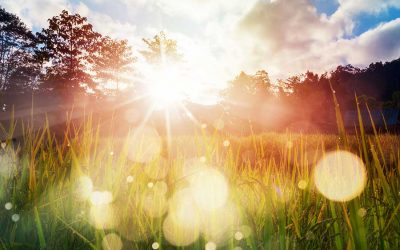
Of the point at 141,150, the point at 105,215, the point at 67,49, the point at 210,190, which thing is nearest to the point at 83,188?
the point at 105,215

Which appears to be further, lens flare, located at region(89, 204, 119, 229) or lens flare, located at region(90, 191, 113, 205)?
lens flare, located at region(90, 191, 113, 205)

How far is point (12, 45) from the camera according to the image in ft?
122

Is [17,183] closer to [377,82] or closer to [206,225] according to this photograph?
[206,225]

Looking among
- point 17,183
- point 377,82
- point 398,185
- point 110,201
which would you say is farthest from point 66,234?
point 377,82

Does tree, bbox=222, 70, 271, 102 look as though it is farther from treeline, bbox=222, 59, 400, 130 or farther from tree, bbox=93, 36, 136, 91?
tree, bbox=93, 36, 136, 91

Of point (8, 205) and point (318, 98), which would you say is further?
point (318, 98)

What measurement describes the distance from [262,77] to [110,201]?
202 feet

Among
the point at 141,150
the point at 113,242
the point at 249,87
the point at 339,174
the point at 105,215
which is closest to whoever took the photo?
the point at 113,242

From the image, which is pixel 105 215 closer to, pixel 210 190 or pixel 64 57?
pixel 210 190

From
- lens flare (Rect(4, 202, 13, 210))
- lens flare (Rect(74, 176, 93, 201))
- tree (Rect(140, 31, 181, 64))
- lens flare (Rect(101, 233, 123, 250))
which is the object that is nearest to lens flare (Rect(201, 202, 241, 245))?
lens flare (Rect(101, 233, 123, 250))

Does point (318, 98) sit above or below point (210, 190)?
above

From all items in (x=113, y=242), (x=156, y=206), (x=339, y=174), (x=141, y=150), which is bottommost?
(x=113, y=242)

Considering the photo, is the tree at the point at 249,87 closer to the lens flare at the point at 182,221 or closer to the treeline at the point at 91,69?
the treeline at the point at 91,69

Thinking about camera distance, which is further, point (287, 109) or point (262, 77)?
point (262, 77)
